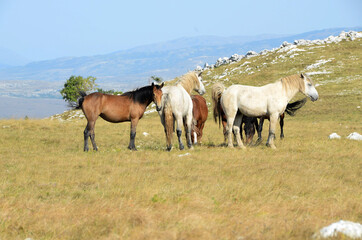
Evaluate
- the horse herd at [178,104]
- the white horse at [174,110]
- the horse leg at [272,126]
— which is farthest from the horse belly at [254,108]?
the white horse at [174,110]

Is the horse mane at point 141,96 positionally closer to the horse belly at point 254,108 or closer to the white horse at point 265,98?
the white horse at point 265,98

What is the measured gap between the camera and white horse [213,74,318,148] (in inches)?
583

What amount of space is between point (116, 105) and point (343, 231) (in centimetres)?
1052

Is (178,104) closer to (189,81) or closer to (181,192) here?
(189,81)

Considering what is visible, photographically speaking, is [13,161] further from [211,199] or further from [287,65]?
[287,65]

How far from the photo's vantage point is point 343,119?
32.0 metres

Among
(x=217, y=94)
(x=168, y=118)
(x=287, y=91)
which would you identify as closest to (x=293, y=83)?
(x=287, y=91)

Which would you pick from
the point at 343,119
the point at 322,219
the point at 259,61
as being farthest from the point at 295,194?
the point at 259,61

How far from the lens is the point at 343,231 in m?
5.54

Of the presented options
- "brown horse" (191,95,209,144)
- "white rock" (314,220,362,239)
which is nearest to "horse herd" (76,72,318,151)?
"brown horse" (191,95,209,144)

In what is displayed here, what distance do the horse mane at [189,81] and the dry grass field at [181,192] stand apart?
2949mm

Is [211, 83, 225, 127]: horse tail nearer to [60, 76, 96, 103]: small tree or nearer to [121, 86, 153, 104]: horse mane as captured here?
[121, 86, 153, 104]: horse mane

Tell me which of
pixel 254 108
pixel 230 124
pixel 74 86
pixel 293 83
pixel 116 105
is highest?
pixel 116 105

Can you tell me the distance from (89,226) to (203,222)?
1821 mm
